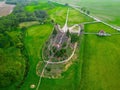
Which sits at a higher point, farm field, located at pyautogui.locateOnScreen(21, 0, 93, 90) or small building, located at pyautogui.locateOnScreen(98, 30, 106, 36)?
small building, located at pyautogui.locateOnScreen(98, 30, 106, 36)

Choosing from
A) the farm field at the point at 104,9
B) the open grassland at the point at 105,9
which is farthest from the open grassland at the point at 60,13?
the open grassland at the point at 105,9

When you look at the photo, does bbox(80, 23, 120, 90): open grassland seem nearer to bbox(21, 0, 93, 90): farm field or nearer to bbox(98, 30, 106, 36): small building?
bbox(98, 30, 106, 36): small building

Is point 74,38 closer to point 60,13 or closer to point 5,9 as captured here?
point 60,13

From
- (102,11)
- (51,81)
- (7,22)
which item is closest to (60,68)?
(51,81)

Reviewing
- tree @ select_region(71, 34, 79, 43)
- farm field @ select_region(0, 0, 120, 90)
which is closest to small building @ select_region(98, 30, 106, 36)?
farm field @ select_region(0, 0, 120, 90)

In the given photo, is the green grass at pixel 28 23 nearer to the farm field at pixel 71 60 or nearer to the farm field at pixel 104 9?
the farm field at pixel 71 60

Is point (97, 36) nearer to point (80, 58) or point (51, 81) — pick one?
point (80, 58)

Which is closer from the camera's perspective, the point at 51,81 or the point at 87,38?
the point at 51,81
